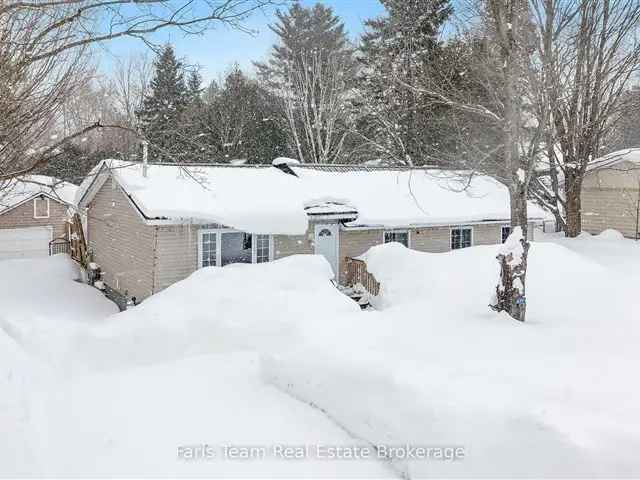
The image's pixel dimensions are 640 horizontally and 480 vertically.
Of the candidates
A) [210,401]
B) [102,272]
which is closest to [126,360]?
[210,401]

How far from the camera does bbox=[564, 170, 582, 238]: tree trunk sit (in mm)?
21859

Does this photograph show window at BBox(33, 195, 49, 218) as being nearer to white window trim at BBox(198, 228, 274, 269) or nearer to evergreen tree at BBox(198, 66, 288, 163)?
evergreen tree at BBox(198, 66, 288, 163)

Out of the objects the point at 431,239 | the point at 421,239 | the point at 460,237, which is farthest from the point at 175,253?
the point at 460,237

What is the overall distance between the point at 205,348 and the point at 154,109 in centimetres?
2964

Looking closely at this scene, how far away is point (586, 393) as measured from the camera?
570 centimetres

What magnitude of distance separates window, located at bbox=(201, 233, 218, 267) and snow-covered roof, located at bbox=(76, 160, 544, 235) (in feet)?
2.85

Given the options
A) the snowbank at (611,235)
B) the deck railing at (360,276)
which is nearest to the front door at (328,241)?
the deck railing at (360,276)

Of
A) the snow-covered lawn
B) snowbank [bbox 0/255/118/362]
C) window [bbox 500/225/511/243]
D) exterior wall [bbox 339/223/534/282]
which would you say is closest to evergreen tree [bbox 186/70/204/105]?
snowbank [bbox 0/255/118/362]

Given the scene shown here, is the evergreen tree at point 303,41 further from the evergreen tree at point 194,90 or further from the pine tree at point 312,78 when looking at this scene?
the evergreen tree at point 194,90

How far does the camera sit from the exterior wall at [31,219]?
24.0 metres

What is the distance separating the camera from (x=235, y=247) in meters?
15.0

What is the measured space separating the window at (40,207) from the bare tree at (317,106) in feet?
44.9

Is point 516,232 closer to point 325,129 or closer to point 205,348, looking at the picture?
point 205,348

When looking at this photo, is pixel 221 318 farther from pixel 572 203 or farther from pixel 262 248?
pixel 572 203
